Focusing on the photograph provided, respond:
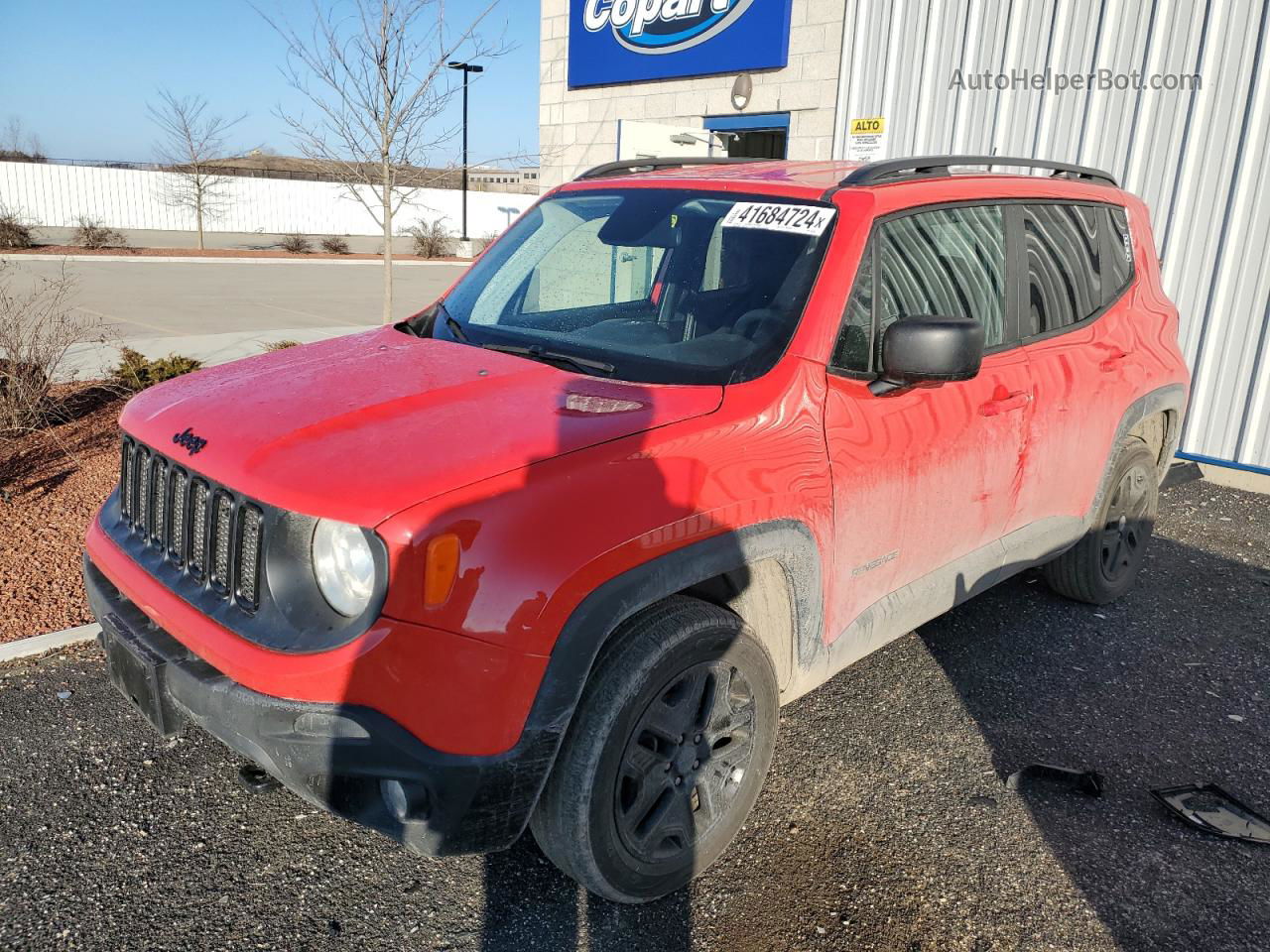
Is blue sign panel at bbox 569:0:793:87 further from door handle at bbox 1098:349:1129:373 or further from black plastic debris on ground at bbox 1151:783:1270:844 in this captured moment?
black plastic debris on ground at bbox 1151:783:1270:844

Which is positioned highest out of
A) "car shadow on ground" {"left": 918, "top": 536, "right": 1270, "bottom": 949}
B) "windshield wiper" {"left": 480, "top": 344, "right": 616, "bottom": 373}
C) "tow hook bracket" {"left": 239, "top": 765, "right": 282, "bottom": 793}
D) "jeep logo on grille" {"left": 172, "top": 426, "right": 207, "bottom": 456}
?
"windshield wiper" {"left": 480, "top": 344, "right": 616, "bottom": 373}

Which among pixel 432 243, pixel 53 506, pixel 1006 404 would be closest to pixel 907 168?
pixel 1006 404

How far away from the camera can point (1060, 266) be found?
399cm

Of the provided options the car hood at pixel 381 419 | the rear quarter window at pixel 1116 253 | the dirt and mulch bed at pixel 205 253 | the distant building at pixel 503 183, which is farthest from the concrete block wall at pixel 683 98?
the distant building at pixel 503 183

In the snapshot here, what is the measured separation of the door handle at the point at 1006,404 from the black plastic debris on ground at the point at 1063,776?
4.07 feet

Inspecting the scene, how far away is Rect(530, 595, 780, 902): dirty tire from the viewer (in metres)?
2.36

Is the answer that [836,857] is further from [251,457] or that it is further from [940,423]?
[251,457]

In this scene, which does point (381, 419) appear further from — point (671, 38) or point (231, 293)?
point (231, 293)

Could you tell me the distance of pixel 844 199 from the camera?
10.3 ft

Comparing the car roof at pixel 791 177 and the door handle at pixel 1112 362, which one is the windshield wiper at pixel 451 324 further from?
the door handle at pixel 1112 362

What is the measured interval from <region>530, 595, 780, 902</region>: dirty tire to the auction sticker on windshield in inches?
50.7

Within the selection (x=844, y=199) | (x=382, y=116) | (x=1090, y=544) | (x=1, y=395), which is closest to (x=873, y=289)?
(x=844, y=199)

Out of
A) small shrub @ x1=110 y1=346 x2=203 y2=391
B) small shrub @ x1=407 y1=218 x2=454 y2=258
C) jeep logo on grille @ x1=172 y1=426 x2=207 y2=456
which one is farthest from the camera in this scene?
small shrub @ x1=407 y1=218 x2=454 y2=258

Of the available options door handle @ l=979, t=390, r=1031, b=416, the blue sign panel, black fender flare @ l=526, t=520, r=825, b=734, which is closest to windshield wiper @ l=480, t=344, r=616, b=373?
black fender flare @ l=526, t=520, r=825, b=734
